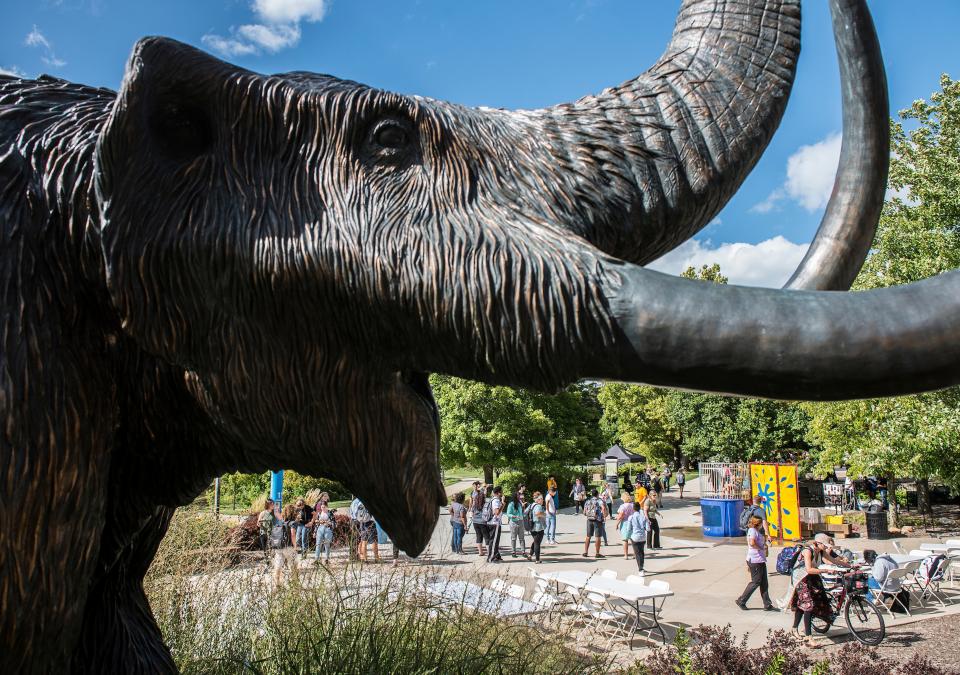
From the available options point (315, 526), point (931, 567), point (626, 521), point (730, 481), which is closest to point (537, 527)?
point (626, 521)

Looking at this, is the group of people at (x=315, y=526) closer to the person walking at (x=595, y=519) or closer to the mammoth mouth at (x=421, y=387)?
the person walking at (x=595, y=519)

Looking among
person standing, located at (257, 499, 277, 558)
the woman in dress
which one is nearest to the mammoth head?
the woman in dress

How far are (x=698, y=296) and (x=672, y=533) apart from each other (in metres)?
21.7

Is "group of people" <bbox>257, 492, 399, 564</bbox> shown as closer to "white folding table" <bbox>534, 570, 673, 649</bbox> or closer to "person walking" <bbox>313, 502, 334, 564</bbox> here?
"person walking" <bbox>313, 502, 334, 564</bbox>

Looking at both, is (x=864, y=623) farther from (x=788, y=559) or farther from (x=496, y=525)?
(x=496, y=525)

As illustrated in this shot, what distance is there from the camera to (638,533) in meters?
14.2

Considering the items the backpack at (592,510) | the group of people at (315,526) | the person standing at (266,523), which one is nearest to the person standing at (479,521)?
the backpack at (592,510)

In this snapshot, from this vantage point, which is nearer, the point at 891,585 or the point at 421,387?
the point at 421,387

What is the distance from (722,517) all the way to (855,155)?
20476 millimetres

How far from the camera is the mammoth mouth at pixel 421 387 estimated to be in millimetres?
1414

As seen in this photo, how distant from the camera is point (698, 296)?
3.48 ft

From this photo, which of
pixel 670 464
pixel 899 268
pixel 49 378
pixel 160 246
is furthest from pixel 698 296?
pixel 670 464

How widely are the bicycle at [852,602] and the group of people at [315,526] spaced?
5871 mm

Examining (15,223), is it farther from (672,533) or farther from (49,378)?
(672,533)
